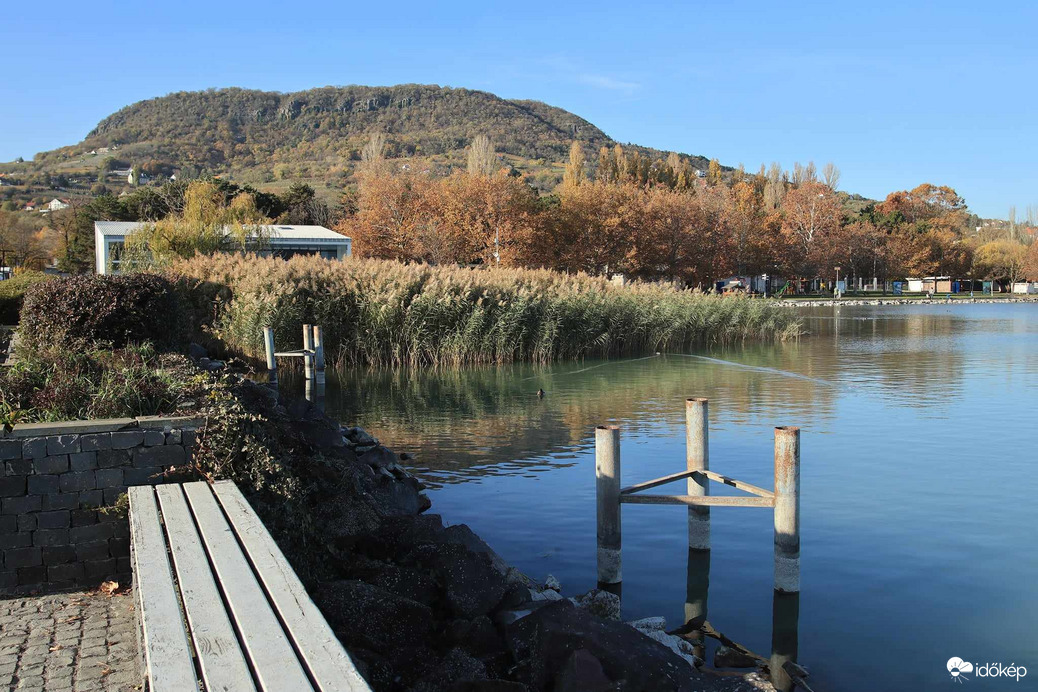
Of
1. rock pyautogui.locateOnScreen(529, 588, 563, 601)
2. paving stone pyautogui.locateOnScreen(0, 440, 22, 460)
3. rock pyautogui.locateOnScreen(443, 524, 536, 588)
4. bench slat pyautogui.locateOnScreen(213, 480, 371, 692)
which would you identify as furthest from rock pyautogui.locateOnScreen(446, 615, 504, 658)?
paving stone pyautogui.locateOnScreen(0, 440, 22, 460)

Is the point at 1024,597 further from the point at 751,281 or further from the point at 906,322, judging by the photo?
the point at 751,281

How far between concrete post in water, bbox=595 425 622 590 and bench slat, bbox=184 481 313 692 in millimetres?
2956

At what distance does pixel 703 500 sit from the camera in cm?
710

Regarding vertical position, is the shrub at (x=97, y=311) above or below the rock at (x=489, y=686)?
above

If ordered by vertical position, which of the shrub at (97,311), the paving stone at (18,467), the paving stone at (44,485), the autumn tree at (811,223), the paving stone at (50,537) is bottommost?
the paving stone at (50,537)

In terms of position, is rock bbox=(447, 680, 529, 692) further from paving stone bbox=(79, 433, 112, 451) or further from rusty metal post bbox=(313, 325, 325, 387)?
rusty metal post bbox=(313, 325, 325, 387)

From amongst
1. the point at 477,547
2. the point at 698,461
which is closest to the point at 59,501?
the point at 477,547

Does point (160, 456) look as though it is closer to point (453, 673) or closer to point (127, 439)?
point (127, 439)

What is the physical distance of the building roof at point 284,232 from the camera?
39.7m

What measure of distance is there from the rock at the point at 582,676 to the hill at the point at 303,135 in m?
102

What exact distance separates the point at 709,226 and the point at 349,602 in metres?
59.5

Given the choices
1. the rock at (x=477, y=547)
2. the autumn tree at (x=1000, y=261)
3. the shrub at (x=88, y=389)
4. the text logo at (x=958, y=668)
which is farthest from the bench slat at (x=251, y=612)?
the autumn tree at (x=1000, y=261)

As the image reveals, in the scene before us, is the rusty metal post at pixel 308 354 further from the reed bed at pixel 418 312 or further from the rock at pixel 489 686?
the rock at pixel 489 686

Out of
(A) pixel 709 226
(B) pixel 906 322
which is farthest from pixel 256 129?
(B) pixel 906 322
